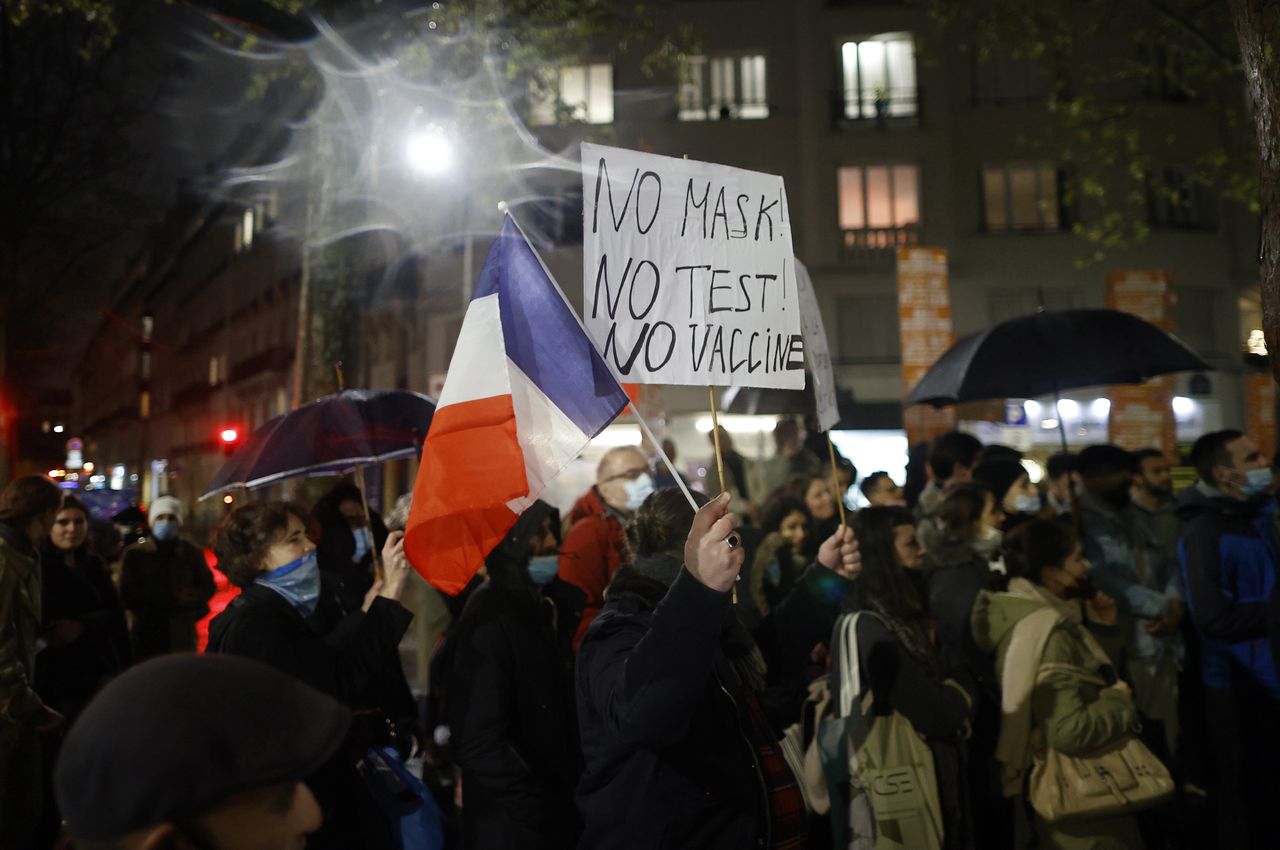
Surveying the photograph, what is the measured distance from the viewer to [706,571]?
2732mm

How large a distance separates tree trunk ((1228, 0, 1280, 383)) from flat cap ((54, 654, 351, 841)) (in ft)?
10.0

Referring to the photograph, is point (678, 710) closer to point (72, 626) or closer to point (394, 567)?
point (394, 567)

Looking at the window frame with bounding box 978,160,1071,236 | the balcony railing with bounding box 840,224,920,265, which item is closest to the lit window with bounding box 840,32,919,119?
the window frame with bounding box 978,160,1071,236

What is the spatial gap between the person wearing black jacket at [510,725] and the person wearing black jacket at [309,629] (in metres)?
0.33

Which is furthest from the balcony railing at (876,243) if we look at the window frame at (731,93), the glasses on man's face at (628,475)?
the glasses on man's face at (628,475)

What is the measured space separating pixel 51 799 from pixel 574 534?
10.4 feet

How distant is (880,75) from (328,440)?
995 inches

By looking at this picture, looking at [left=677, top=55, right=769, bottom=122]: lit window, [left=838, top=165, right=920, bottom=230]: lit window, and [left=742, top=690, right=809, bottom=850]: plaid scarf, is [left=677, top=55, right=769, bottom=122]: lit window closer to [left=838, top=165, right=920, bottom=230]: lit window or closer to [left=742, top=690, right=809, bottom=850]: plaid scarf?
[left=838, top=165, right=920, bottom=230]: lit window

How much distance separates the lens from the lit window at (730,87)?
93.9 feet

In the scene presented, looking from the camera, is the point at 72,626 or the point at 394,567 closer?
the point at 394,567

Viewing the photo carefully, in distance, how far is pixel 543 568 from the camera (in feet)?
18.2

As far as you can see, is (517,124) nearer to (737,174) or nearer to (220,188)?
(737,174)

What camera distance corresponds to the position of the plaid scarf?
3.14 meters

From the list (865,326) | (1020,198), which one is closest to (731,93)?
(865,326)
